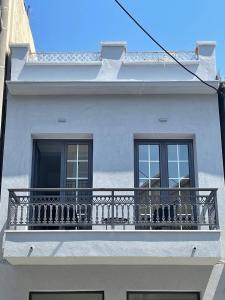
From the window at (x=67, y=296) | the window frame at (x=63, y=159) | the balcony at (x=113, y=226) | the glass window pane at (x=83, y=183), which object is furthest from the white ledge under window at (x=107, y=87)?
the window at (x=67, y=296)

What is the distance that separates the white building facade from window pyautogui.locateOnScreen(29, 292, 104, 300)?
0.03m

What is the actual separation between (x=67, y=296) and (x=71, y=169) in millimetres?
2900

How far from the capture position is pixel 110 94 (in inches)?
513

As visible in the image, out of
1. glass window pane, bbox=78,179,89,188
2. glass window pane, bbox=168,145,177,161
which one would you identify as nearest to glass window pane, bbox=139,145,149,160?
glass window pane, bbox=168,145,177,161

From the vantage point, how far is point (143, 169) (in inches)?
503

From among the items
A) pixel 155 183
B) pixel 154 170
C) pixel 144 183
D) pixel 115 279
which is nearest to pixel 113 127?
pixel 154 170

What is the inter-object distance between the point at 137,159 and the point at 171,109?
4.78 feet

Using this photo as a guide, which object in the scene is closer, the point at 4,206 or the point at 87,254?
the point at 87,254

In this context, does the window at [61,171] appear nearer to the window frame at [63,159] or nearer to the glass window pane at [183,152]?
the window frame at [63,159]

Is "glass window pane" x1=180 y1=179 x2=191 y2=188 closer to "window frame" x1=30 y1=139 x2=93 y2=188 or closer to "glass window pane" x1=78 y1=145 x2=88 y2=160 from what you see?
"window frame" x1=30 y1=139 x2=93 y2=188

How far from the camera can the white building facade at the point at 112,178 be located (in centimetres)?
1112

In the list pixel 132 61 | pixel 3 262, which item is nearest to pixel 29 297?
pixel 3 262

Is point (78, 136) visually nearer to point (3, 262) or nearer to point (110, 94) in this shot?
point (110, 94)

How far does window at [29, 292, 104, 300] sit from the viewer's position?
1181 centimetres
